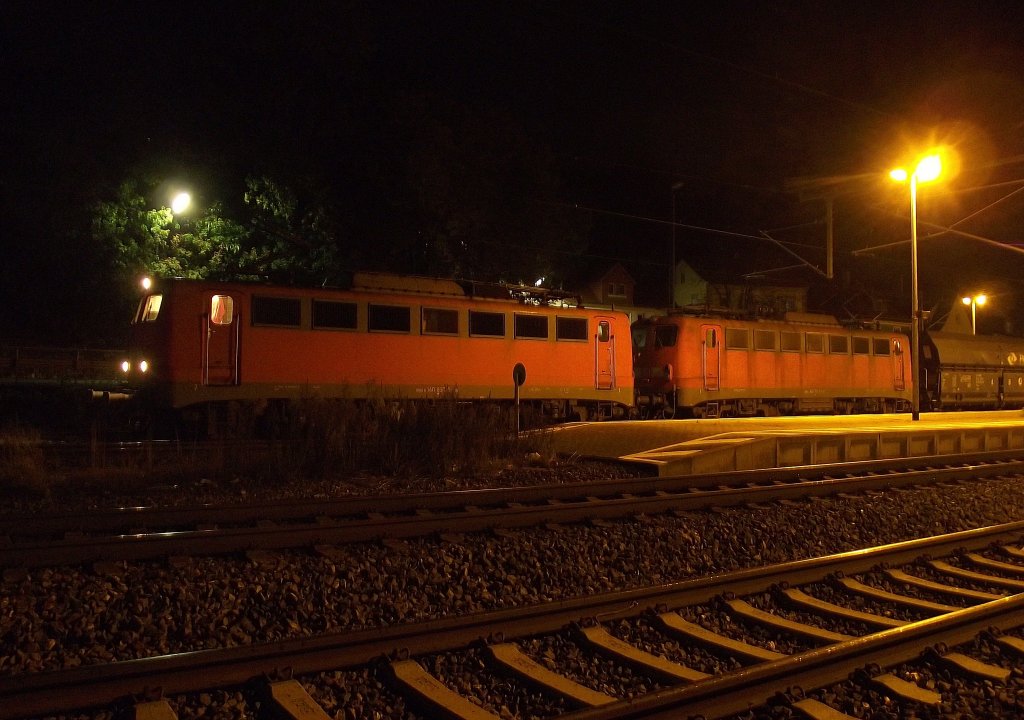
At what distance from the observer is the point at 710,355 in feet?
78.4

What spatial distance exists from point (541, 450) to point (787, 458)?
4461mm

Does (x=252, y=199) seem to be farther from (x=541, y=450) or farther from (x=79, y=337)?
(x=541, y=450)

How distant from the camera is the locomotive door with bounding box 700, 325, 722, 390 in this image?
23641mm

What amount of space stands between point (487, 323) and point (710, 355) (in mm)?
8151

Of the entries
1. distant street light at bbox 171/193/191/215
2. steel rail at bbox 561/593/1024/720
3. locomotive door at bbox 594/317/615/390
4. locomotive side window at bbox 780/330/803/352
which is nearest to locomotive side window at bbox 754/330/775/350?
locomotive side window at bbox 780/330/803/352

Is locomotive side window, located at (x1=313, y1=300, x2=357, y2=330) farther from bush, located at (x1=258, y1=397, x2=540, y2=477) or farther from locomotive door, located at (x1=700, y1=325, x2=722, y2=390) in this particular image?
locomotive door, located at (x1=700, y1=325, x2=722, y2=390)

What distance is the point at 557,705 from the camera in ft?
15.8

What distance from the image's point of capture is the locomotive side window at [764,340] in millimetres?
25125

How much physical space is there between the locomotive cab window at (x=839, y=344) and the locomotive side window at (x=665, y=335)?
23.2 feet

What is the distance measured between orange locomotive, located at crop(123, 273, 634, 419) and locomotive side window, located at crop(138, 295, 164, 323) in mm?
42

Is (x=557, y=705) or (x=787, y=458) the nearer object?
(x=557, y=705)

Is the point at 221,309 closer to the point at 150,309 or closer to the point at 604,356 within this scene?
the point at 150,309

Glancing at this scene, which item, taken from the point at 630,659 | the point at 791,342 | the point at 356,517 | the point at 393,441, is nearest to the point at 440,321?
the point at 393,441

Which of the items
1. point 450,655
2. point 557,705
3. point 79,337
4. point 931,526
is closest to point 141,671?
point 450,655
